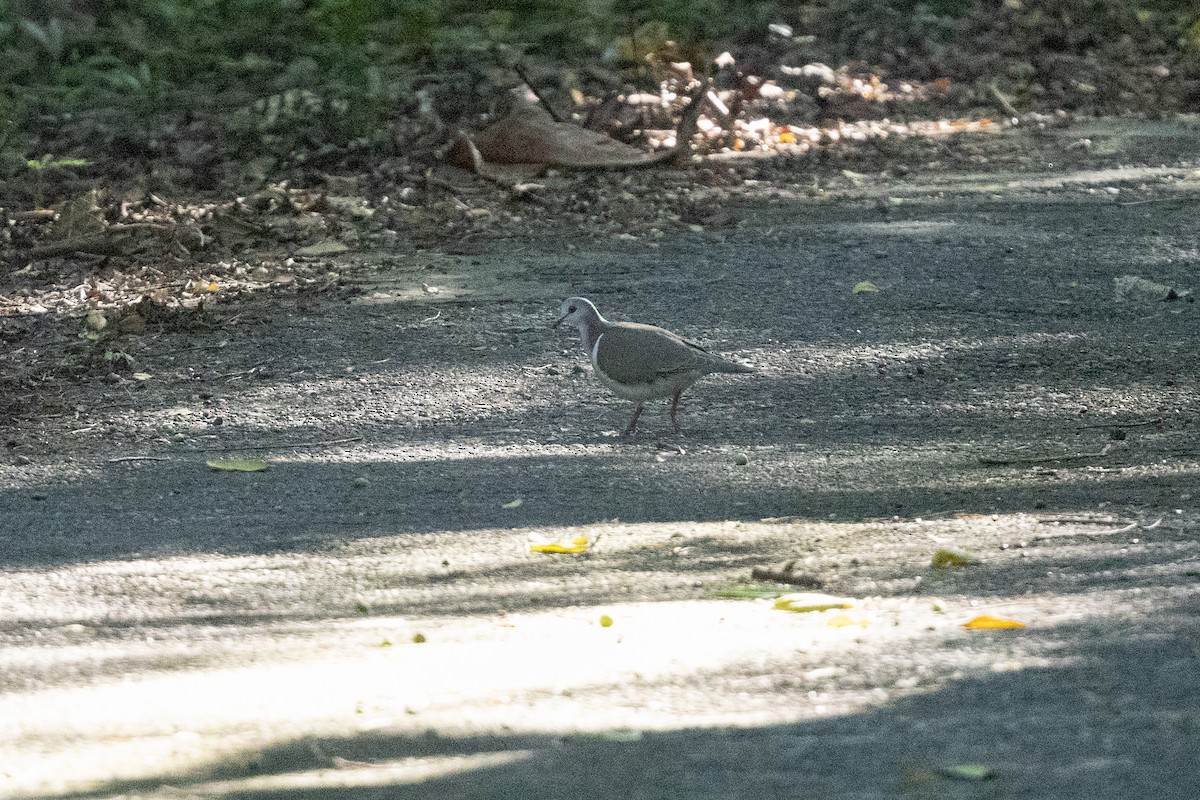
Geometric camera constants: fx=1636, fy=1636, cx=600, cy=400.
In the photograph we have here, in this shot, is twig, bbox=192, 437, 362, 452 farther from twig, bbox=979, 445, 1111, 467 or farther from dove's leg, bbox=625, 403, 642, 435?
twig, bbox=979, 445, 1111, 467

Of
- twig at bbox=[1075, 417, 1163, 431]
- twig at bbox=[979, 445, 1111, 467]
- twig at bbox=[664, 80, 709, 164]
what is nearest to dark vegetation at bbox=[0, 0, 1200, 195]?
twig at bbox=[664, 80, 709, 164]

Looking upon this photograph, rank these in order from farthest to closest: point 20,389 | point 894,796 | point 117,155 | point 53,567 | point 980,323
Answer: point 117,155, point 980,323, point 20,389, point 53,567, point 894,796

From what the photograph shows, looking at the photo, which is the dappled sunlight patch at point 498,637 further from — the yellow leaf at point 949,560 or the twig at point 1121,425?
the twig at point 1121,425

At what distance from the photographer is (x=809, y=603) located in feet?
13.6

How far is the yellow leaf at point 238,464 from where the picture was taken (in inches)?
225

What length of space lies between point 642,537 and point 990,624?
4.32 feet

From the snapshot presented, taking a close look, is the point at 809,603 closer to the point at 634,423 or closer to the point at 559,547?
the point at 559,547

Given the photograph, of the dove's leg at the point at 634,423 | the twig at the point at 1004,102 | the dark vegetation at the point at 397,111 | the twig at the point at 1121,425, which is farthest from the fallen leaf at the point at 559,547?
the twig at the point at 1004,102

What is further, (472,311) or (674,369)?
(472,311)

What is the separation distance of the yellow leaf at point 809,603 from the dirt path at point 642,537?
0.18 ft

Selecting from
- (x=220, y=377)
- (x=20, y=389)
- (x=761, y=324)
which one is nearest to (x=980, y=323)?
(x=761, y=324)

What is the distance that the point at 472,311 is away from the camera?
25.1 ft

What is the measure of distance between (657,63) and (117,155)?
425cm

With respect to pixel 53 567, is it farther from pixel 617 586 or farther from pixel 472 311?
pixel 472 311
